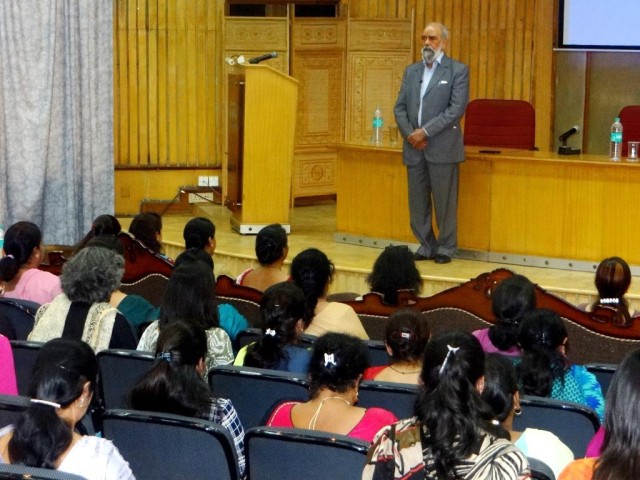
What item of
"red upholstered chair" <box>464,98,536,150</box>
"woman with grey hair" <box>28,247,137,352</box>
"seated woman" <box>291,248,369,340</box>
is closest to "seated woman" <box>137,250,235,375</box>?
"woman with grey hair" <box>28,247,137,352</box>

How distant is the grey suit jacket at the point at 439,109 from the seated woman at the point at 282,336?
10.8ft

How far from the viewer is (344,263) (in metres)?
6.93

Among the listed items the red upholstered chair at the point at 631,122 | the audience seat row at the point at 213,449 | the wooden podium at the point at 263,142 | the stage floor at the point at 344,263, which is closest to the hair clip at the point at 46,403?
the audience seat row at the point at 213,449

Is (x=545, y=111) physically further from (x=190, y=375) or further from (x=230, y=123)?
(x=190, y=375)

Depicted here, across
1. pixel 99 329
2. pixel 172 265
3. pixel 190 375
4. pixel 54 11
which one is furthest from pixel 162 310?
pixel 54 11

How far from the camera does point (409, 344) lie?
3.40 metres

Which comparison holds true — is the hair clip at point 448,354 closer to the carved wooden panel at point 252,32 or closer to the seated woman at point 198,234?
the seated woman at point 198,234

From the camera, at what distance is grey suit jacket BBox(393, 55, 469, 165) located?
22.1ft

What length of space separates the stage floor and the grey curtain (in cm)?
65

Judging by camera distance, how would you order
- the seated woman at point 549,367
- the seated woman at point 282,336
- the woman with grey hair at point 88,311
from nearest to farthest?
the seated woman at point 549,367 → the seated woman at point 282,336 → the woman with grey hair at point 88,311

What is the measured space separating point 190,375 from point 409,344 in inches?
29.5

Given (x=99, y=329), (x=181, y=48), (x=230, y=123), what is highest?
(x=181, y=48)

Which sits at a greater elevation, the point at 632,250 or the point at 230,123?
the point at 230,123

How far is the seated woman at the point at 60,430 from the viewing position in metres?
2.51
